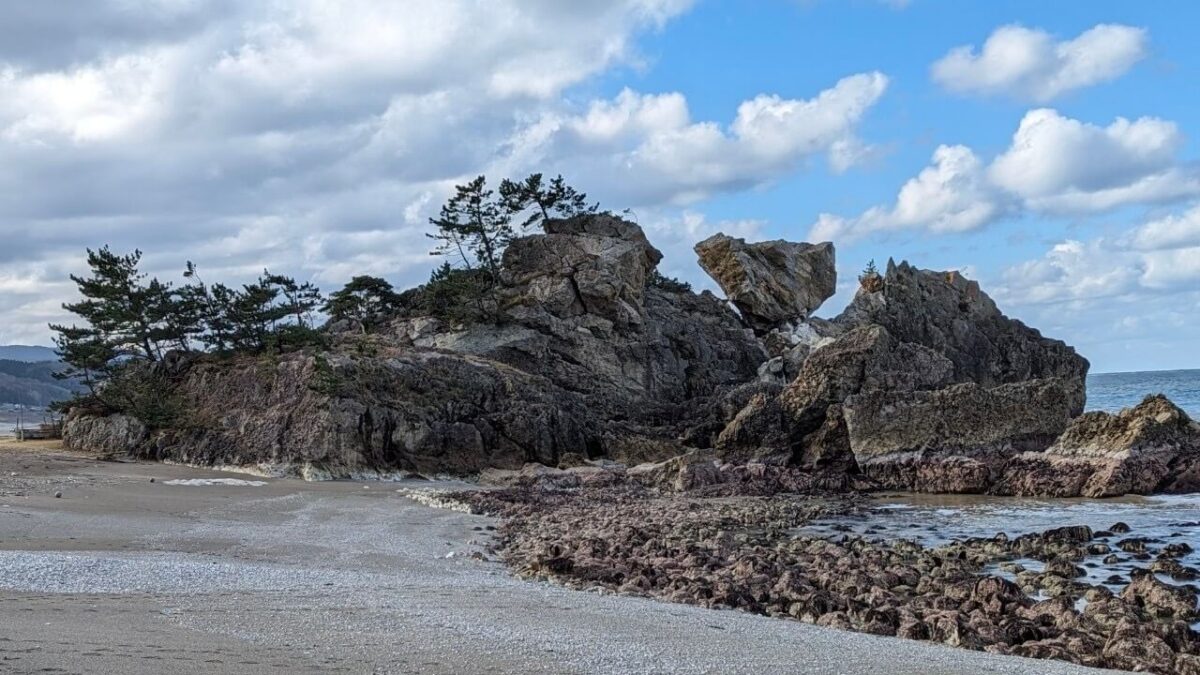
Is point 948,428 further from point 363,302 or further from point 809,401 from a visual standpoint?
point 363,302

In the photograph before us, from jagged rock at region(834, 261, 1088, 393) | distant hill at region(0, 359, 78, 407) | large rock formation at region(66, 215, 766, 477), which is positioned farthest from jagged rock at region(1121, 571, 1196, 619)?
distant hill at region(0, 359, 78, 407)

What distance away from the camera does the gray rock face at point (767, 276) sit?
65.9m

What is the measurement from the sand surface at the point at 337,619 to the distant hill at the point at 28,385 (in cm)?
13068

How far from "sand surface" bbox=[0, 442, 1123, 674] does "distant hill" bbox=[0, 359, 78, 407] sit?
429ft

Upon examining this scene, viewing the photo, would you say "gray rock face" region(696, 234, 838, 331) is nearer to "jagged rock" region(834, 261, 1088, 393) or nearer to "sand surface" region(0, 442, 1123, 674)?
"jagged rock" region(834, 261, 1088, 393)

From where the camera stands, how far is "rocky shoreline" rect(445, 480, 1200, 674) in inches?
456

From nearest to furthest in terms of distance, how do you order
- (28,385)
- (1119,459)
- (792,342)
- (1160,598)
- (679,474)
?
1. (1160,598)
2. (1119,459)
3. (679,474)
4. (792,342)
5. (28,385)

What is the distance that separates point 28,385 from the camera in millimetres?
145000

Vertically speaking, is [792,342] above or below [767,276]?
below

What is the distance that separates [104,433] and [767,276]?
1706 inches

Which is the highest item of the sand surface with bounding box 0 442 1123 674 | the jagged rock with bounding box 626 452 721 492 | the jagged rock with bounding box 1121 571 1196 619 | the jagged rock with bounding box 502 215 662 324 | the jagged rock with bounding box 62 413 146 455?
the jagged rock with bounding box 502 215 662 324

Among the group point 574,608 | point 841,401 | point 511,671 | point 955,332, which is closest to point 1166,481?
point 841,401

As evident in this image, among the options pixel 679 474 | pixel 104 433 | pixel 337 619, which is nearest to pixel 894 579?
pixel 337 619

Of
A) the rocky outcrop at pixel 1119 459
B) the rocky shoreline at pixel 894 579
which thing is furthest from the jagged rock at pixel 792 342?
the rocky shoreline at pixel 894 579
